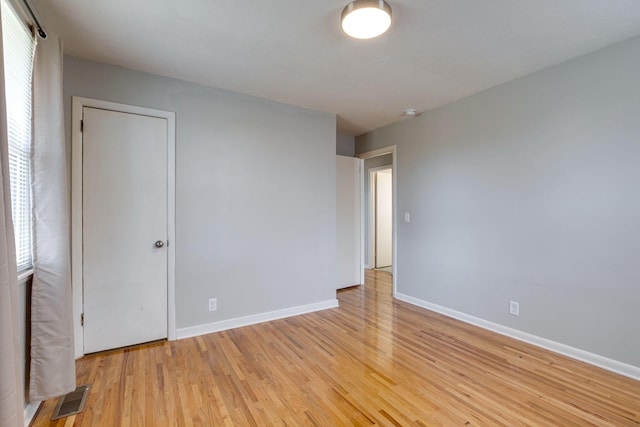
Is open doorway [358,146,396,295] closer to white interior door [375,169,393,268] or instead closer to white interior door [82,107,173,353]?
white interior door [375,169,393,268]

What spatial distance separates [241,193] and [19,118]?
69.7 inches

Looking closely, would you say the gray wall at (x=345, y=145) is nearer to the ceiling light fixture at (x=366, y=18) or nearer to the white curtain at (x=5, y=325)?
the ceiling light fixture at (x=366, y=18)

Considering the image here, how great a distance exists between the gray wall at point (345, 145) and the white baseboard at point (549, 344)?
8.60 ft

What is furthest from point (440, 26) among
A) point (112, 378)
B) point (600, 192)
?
point (112, 378)

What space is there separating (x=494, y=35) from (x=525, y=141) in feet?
3.72

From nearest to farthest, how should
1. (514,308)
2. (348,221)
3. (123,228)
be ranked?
(123,228), (514,308), (348,221)

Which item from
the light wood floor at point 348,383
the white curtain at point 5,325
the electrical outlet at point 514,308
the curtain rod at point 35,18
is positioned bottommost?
the light wood floor at point 348,383

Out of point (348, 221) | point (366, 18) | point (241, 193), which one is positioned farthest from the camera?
point (348, 221)

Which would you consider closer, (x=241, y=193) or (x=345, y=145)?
(x=241, y=193)

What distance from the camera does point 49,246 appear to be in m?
1.79

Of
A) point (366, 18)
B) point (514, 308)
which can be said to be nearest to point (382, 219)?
point (514, 308)

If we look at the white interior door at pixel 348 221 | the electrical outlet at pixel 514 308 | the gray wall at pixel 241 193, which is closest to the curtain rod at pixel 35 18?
the gray wall at pixel 241 193

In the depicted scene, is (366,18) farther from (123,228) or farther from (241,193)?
(123,228)

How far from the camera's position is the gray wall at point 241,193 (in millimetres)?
2873
